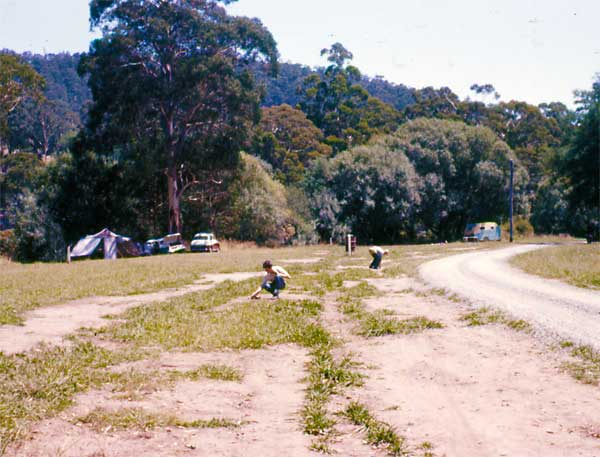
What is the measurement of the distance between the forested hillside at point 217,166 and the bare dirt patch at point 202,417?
4194cm

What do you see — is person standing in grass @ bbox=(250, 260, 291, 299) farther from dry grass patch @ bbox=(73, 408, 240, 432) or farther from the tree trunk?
the tree trunk

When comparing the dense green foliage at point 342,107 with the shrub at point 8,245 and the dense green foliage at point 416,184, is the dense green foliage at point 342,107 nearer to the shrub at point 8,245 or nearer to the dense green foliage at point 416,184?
the dense green foliage at point 416,184

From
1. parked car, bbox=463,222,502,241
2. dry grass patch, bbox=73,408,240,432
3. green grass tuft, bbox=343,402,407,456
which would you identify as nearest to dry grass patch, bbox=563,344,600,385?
green grass tuft, bbox=343,402,407,456

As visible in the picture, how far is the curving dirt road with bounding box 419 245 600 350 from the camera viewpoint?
10690 mm

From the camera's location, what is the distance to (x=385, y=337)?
1060 cm

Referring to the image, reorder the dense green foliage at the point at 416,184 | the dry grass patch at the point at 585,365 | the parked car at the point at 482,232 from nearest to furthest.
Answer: the dry grass patch at the point at 585,365
the dense green foliage at the point at 416,184
the parked car at the point at 482,232

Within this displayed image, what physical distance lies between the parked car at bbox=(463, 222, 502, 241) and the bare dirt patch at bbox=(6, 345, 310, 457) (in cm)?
5795

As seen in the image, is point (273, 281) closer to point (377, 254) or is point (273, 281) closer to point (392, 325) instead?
point (392, 325)

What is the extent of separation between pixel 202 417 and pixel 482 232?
61449 mm

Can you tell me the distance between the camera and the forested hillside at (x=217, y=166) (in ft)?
156

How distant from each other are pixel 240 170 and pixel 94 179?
1172 cm

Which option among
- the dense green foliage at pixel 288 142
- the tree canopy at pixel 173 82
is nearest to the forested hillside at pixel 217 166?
the tree canopy at pixel 173 82

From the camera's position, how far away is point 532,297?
1538 centimetres

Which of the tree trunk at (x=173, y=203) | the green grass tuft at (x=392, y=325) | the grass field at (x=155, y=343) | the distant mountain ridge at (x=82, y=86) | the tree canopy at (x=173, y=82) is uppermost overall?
the distant mountain ridge at (x=82, y=86)
